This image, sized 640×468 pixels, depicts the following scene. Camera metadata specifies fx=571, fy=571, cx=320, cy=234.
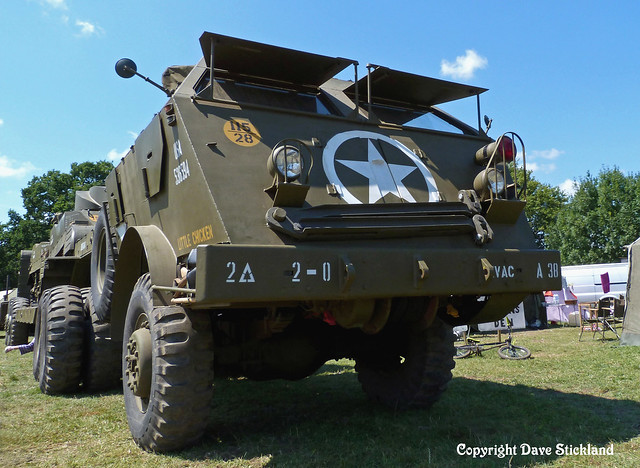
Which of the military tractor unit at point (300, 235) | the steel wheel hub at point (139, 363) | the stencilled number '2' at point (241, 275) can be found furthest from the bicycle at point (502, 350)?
the stencilled number '2' at point (241, 275)

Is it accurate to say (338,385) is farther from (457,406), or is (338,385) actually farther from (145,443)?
(145,443)

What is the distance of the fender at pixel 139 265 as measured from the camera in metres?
3.84

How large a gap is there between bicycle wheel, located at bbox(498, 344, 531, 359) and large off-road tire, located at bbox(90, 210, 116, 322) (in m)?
6.67

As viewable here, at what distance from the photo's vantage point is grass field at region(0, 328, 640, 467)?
375cm

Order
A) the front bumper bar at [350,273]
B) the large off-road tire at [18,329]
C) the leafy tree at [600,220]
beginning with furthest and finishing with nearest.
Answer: the leafy tree at [600,220], the large off-road tire at [18,329], the front bumper bar at [350,273]

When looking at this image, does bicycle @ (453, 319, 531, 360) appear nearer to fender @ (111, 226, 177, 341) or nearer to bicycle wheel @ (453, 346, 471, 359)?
bicycle wheel @ (453, 346, 471, 359)

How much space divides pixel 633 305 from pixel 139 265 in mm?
10910

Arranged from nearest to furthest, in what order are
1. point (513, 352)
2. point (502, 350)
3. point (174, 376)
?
point (174, 376) < point (513, 352) < point (502, 350)

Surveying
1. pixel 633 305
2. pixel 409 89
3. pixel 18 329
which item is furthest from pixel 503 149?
pixel 18 329

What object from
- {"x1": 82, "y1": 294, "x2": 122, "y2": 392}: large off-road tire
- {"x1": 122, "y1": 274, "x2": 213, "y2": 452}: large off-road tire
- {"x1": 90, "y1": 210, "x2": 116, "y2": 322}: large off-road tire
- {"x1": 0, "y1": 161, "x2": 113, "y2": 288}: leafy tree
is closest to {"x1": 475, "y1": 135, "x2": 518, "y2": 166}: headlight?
{"x1": 122, "y1": 274, "x2": 213, "y2": 452}: large off-road tire

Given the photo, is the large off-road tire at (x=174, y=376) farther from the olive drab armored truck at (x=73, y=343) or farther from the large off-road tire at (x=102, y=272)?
the olive drab armored truck at (x=73, y=343)

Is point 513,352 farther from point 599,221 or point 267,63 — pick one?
point 599,221

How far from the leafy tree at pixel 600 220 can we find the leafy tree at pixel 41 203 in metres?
32.7

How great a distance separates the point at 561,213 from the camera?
3938 cm
